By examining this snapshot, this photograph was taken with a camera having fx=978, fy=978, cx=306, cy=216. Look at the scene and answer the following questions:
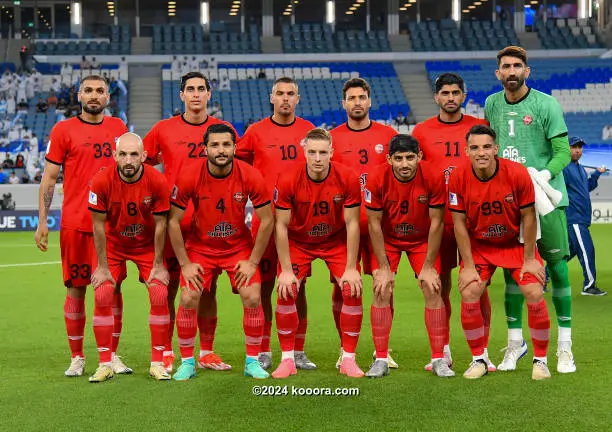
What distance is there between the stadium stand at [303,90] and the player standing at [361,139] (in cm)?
2632

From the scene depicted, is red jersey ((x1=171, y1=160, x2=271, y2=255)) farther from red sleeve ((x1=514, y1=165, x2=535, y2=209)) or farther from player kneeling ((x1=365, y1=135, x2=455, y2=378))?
red sleeve ((x1=514, y1=165, x2=535, y2=209))

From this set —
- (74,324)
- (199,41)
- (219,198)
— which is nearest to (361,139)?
(219,198)

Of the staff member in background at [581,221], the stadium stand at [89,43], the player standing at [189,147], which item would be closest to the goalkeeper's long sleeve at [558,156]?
the player standing at [189,147]

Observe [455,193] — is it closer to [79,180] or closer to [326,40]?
[79,180]

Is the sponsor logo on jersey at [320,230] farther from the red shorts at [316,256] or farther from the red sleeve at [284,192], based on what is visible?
the red sleeve at [284,192]

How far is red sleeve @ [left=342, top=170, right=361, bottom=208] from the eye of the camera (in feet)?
21.7

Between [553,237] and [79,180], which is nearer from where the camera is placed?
[553,237]

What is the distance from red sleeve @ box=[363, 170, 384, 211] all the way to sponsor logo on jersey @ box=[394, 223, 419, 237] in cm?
23

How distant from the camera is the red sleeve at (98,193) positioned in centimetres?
646

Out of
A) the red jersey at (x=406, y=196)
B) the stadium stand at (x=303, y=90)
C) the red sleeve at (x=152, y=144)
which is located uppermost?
the stadium stand at (x=303, y=90)

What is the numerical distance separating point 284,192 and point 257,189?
0.63ft

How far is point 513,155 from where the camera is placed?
6.79 m

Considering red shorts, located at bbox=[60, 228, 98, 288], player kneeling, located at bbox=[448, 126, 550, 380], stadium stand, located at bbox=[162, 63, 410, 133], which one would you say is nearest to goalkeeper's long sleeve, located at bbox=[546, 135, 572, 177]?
player kneeling, located at bbox=[448, 126, 550, 380]

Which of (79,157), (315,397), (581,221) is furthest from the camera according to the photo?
(581,221)
